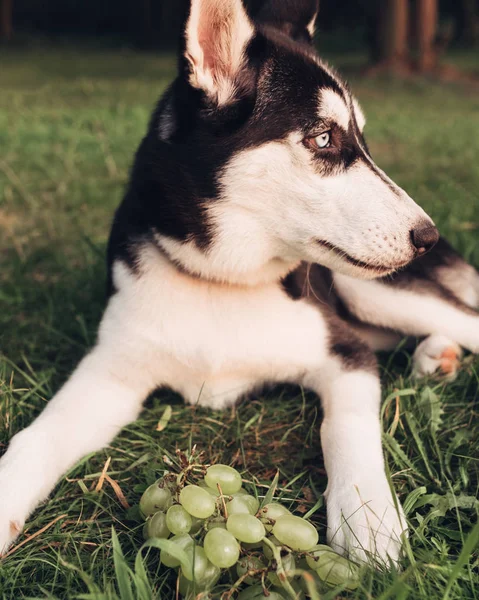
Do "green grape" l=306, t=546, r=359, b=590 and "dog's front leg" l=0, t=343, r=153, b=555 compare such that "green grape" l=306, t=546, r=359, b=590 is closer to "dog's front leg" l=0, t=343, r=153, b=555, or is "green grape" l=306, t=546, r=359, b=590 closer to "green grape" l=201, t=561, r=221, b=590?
"green grape" l=201, t=561, r=221, b=590

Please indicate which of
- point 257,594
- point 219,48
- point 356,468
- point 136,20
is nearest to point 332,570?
point 257,594

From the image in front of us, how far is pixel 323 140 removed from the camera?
2049mm

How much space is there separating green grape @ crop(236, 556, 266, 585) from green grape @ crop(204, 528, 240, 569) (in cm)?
5

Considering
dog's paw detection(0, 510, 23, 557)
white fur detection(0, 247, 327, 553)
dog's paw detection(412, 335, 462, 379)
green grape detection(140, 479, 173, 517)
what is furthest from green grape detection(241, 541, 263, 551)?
dog's paw detection(412, 335, 462, 379)

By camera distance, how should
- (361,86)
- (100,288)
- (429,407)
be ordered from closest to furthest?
(429,407)
(100,288)
(361,86)

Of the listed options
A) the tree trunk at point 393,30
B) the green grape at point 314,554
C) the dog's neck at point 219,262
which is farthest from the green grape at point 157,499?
the tree trunk at point 393,30

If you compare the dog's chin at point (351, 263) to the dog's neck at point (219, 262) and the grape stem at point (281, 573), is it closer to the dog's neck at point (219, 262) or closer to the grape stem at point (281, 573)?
the dog's neck at point (219, 262)

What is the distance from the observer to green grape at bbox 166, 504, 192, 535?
141 cm

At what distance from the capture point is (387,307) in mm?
2709

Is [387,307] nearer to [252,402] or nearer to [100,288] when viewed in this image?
[252,402]

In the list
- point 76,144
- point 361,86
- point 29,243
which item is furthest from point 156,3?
point 29,243

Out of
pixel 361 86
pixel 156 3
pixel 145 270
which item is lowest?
pixel 156 3

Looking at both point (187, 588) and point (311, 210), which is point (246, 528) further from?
point (311, 210)

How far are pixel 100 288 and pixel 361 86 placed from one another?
884 centimetres
